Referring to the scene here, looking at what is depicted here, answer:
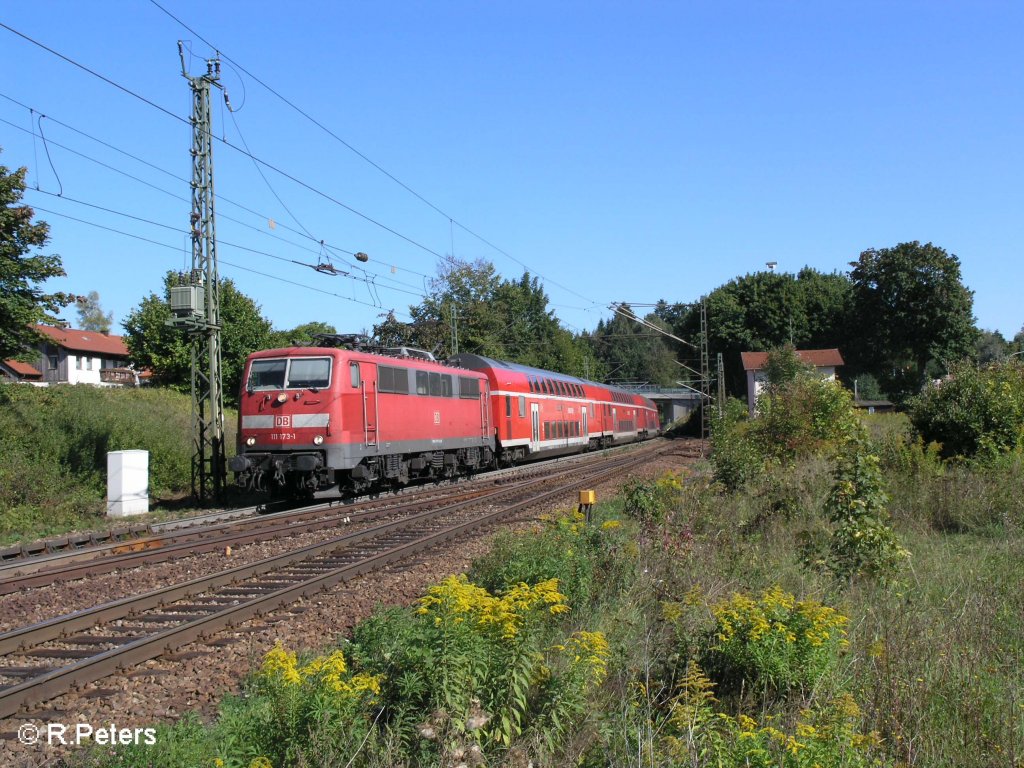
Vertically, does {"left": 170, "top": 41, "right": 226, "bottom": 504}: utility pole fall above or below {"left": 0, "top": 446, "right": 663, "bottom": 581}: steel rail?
above

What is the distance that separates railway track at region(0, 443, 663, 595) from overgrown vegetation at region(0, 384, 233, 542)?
268 cm

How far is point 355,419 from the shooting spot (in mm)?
17047

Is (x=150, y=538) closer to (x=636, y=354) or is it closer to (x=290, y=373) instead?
(x=290, y=373)

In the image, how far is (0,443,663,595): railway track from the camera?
33.0 ft

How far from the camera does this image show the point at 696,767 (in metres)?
3.72

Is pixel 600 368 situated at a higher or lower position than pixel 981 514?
higher

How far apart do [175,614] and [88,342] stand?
62.6 meters

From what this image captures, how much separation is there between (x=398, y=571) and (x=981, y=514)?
846 cm

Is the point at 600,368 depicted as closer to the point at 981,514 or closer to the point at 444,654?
the point at 981,514

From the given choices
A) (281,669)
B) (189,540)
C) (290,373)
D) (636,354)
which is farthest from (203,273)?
(636,354)

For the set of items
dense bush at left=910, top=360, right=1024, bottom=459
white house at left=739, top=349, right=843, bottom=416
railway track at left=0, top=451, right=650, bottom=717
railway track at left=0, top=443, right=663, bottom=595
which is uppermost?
white house at left=739, top=349, right=843, bottom=416

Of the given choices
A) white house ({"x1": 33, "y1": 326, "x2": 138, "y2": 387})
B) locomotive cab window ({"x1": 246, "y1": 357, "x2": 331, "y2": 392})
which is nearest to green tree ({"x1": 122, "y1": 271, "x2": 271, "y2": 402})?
white house ({"x1": 33, "y1": 326, "x2": 138, "y2": 387})

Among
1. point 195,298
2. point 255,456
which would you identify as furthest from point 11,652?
point 195,298

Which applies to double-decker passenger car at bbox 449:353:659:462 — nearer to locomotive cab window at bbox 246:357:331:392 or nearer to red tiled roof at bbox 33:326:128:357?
locomotive cab window at bbox 246:357:331:392
